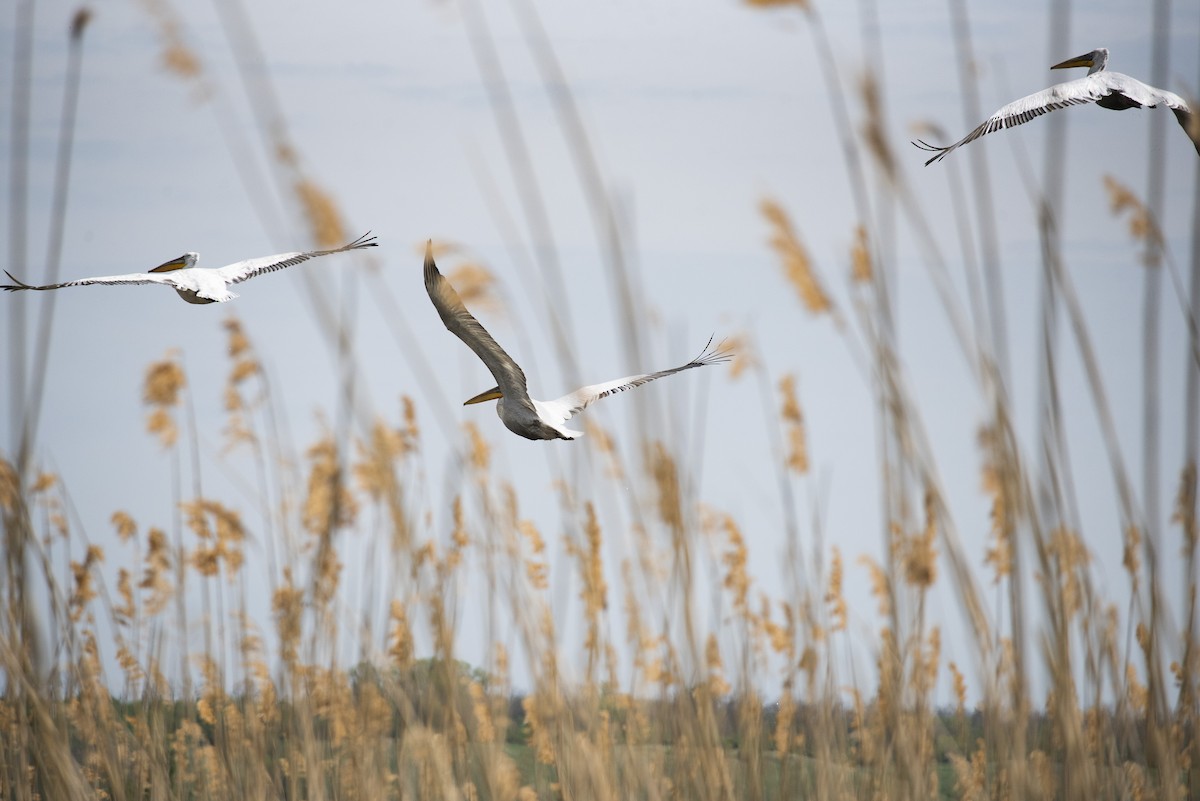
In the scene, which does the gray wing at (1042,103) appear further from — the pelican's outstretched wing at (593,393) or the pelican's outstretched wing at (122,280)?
the pelican's outstretched wing at (122,280)

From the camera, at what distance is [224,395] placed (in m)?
3.05

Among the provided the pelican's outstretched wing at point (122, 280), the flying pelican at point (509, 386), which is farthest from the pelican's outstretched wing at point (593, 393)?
the pelican's outstretched wing at point (122, 280)

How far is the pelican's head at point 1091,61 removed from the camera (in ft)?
6.68

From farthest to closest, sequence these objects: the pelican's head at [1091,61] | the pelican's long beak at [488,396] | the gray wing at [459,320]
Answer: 1. the pelican's head at [1091,61]
2. the pelican's long beak at [488,396]
3. the gray wing at [459,320]

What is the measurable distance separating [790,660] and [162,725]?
5.97 feet

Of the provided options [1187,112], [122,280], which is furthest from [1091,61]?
[122,280]

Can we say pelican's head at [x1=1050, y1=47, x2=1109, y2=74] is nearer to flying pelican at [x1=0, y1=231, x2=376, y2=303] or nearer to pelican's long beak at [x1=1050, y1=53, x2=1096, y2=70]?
pelican's long beak at [x1=1050, y1=53, x2=1096, y2=70]

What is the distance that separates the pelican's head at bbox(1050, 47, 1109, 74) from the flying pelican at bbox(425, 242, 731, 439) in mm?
959

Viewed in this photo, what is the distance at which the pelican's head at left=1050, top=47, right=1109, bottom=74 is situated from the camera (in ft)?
6.68

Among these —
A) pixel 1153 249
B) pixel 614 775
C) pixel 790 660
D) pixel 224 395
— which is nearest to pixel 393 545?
pixel 614 775

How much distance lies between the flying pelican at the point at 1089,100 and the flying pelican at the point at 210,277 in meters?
1.01

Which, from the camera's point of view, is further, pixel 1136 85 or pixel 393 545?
pixel 393 545

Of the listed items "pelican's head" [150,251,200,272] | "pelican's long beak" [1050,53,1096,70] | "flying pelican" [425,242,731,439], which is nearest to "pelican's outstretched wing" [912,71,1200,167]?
"pelican's long beak" [1050,53,1096,70]

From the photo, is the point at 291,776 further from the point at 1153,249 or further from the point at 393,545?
the point at 1153,249
